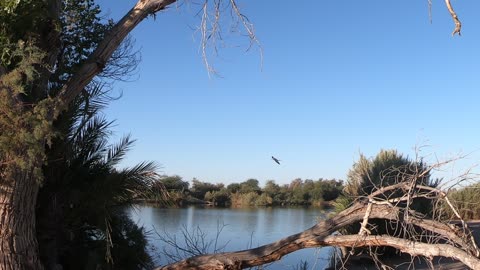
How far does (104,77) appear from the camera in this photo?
10.9 meters

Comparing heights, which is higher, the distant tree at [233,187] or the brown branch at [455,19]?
the distant tree at [233,187]

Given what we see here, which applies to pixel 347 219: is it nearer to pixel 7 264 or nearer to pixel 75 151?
pixel 7 264

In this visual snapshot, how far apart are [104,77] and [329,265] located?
7247 mm

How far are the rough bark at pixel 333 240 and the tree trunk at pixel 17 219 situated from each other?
1.89 meters

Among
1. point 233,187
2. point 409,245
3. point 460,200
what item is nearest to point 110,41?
point 409,245

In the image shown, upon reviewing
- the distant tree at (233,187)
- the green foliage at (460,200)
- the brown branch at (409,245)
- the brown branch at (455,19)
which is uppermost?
A: the distant tree at (233,187)

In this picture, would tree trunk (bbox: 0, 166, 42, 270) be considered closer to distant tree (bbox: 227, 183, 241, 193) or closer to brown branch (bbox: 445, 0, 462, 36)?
brown branch (bbox: 445, 0, 462, 36)

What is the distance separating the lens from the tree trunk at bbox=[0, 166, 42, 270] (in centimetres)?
703

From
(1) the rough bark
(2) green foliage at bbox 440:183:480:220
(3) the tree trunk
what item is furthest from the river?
(1) the rough bark

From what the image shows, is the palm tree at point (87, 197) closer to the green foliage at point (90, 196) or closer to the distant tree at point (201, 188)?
the green foliage at point (90, 196)

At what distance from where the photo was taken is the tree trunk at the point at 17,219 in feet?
23.1

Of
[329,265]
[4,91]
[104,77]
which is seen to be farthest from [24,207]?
[329,265]

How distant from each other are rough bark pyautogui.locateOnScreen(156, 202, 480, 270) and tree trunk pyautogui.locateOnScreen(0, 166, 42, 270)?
189 cm

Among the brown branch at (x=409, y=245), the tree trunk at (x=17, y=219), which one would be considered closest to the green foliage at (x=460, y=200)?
the brown branch at (x=409, y=245)
